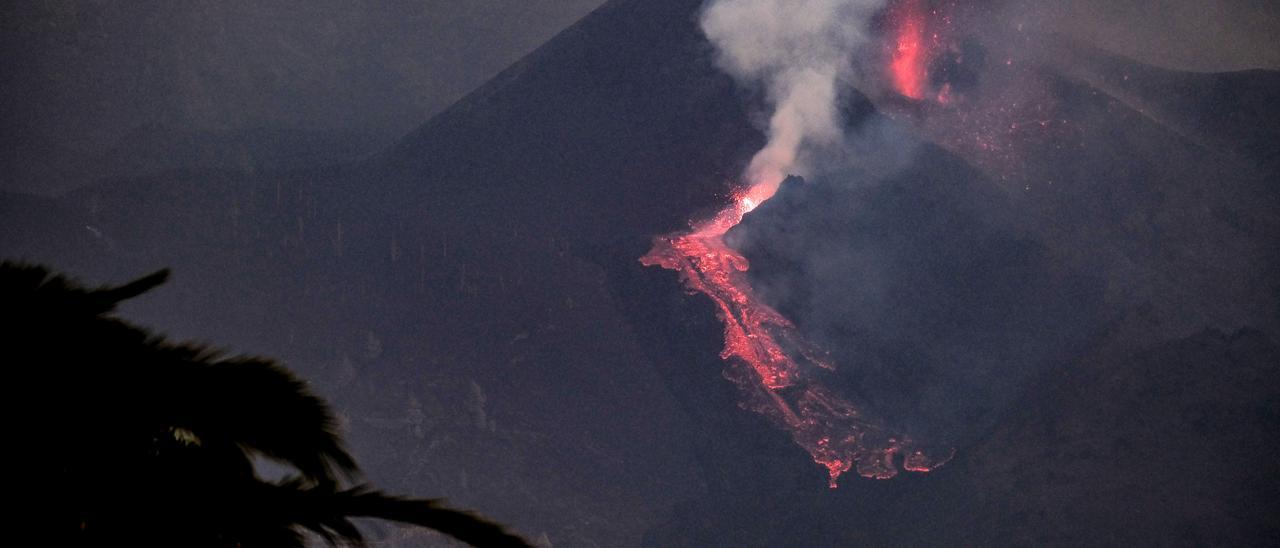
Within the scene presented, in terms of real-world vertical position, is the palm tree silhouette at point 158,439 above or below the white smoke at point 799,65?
below

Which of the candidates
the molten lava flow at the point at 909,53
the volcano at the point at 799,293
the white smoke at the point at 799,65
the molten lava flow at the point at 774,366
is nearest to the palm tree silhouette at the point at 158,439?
the volcano at the point at 799,293

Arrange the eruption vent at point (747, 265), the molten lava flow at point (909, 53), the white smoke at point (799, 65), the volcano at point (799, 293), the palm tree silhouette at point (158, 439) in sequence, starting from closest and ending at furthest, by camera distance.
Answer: the palm tree silhouette at point (158, 439), the volcano at point (799, 293), the eruption vent at point (747, 265), the white smoke at point (799, 65), the molten lava flow at point (909, 53)

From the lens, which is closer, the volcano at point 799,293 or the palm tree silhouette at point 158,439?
the palm tree silhouette at point 158,439

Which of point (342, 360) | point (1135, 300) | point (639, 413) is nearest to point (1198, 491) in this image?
point (1135, 300)

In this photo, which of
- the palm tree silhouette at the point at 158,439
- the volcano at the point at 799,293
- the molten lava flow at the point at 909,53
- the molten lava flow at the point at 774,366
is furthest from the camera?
the molten lava flow at the point at 909,53

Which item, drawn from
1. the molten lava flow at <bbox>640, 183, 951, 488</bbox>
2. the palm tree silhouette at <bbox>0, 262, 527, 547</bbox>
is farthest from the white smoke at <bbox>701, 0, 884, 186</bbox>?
the palm tree silhouette at <bbox>0, 262, 527, 547</bbox>

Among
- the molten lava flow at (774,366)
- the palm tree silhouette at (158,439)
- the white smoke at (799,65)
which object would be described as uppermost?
the white smoke at (799,65)

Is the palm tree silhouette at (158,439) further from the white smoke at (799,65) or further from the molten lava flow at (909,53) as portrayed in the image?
the molten lava flow at (909,53)

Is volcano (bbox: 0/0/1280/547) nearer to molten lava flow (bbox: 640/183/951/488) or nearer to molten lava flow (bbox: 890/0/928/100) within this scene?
molten lava flow (bbox: 890/0/928/100)
